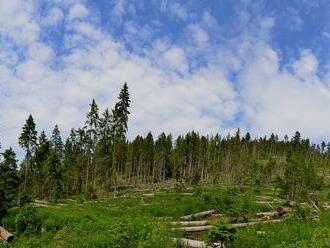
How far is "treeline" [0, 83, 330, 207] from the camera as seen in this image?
64.1 meters

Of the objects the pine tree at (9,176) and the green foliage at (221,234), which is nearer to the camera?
the green foliage at (221,234)

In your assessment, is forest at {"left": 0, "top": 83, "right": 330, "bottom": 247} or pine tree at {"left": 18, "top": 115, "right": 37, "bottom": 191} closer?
forest at {"left": 0, "top": 83, "right": 330, "bottom": 247}

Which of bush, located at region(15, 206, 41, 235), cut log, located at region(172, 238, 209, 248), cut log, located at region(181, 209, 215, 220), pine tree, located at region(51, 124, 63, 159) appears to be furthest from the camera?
pine tree, located at region(51, 124, 63, 159)

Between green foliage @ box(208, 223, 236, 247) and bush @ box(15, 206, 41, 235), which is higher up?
green foliage @ box(208, 223, 236, 247)

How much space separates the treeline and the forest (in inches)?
6.5

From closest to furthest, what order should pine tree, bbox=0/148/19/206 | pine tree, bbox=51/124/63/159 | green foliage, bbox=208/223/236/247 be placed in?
green foliage, bbox=208/223/236/247 → pine tree, bbox=0/148/19/206 → pine tree, bbox=51/124/63/159

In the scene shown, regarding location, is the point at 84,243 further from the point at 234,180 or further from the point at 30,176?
the point at 234,180

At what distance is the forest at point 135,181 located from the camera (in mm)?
25734

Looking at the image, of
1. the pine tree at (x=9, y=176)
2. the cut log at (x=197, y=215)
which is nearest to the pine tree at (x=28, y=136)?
the pine tree at (x=9, y=176)

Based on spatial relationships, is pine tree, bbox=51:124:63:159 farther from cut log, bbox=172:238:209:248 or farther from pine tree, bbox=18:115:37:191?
cut log, bbox=172:238:209:248

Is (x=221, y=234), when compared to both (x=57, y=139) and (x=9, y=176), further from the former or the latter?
(x=57, y=139)

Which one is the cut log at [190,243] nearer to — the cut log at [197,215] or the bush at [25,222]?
the cut log at [197,215]

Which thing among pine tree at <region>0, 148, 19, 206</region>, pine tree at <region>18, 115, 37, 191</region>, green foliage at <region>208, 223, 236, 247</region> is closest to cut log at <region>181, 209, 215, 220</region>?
green foliage at <region>208, 223, 236, 247</region>

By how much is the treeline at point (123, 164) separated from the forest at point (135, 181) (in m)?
0.16
